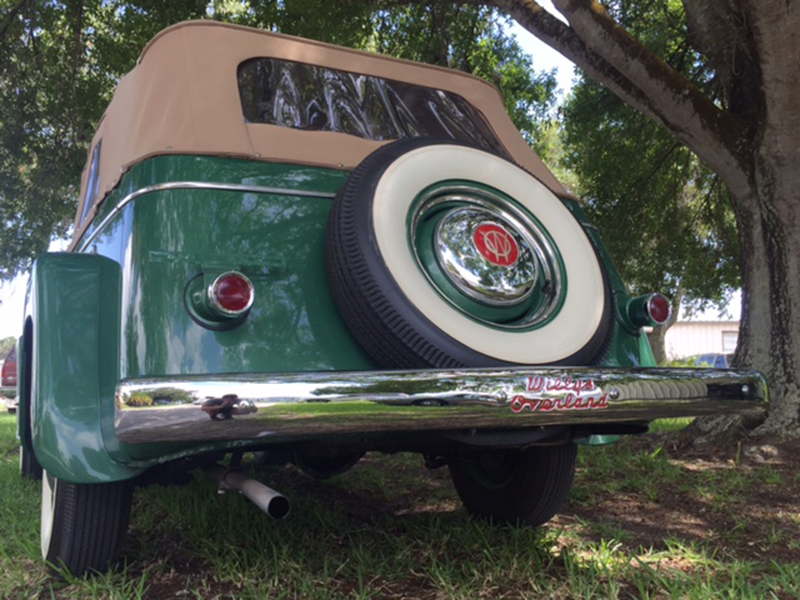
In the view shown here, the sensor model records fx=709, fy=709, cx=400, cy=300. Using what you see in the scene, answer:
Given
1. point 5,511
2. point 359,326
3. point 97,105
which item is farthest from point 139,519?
point 97,105

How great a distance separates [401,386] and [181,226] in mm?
944

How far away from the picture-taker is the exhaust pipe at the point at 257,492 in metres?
2.12

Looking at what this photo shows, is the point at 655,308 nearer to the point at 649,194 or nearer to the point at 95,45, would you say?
the point at 649,194

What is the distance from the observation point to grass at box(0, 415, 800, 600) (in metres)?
2.44

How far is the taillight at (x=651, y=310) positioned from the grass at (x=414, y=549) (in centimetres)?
90

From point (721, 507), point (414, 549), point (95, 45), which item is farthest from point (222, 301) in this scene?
point (95, 45)

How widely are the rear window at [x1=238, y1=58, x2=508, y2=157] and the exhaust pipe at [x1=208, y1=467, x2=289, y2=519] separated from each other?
1.38 meters

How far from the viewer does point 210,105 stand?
2.70 meters

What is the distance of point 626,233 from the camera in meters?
7.69

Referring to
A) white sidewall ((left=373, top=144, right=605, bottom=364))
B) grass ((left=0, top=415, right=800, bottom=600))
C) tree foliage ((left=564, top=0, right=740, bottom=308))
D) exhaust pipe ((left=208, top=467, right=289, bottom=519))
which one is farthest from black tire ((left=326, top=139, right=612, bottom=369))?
tree foliage ((left=564, top=0, right=740, bottom=308))

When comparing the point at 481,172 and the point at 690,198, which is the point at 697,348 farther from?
the point at 481,172

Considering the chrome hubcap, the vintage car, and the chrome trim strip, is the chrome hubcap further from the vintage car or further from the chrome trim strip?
the chrome trim strip

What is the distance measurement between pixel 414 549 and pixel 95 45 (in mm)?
7001

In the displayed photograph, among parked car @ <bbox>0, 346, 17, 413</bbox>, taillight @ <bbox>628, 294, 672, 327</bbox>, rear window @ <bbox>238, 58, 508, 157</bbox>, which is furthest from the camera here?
parked car @ <bbox>0, 346, 17, 413</bbox>
